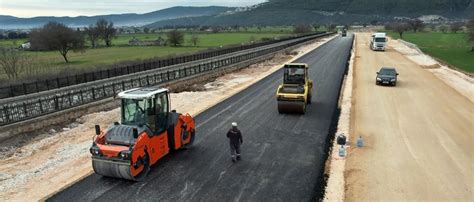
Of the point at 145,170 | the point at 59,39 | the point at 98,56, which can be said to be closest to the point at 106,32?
the point at 98,56

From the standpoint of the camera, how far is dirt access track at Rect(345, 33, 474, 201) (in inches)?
484

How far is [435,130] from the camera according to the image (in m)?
18.9

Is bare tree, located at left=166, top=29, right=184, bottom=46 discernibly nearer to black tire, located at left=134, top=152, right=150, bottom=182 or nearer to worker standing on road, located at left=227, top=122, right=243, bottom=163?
worker standing on road, located at left=227, top=122, right=243, bottom=163

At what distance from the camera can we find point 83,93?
2438 centimetres

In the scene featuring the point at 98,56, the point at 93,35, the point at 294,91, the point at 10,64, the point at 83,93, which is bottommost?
the point at 98,56

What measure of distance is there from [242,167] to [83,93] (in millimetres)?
14948

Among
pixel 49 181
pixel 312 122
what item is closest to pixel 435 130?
pixel 312 122

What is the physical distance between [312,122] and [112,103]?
13.0 m

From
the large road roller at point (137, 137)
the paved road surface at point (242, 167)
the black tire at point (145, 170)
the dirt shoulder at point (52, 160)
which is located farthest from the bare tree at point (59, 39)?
the black tire at point (145, 170)

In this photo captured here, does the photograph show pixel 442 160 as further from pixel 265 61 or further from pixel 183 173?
pixel 265 61

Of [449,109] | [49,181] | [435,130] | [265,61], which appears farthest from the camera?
[265,61]

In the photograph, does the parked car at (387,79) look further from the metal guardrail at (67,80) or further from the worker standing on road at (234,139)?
the worker standing on road at (234,139)

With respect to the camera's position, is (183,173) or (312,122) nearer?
(183,173)

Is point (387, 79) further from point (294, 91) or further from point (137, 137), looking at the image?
point (137, 137)
